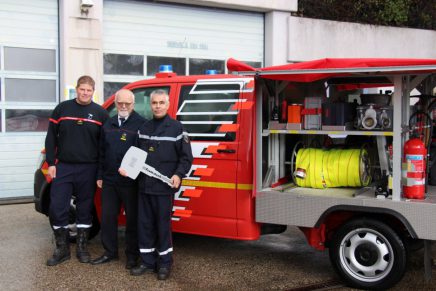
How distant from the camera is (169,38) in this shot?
11008 mm

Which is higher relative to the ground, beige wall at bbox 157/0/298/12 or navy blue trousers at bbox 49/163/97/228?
beige wall at bbox 157/0/298/12

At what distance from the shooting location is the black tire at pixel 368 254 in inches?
181

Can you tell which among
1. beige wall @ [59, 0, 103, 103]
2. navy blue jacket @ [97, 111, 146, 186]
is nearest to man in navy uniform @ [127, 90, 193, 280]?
navy blue jacket @ [97, 111, 146, 186]

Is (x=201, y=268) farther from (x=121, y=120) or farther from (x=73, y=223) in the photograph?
(x=73, y=223)

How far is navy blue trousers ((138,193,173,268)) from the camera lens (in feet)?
16.5

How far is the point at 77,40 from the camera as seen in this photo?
32.2 ft

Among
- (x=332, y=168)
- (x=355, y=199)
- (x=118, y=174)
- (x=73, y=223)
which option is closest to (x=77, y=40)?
(x=73, y=223)

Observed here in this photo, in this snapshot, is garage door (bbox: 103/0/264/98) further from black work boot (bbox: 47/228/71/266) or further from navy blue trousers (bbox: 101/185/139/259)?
navy blue trousers (bbox: 101/185/139/259)

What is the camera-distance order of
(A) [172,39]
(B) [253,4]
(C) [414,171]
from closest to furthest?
(C) [414,171], (A) [172,39], (B) [253,4]

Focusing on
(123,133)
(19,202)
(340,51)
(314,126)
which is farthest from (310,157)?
(340,51)

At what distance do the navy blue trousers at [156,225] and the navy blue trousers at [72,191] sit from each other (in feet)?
2.52

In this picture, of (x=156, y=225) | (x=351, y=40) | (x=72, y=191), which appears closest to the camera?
(x=156, y=225)

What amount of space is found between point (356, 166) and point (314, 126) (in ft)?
1.78

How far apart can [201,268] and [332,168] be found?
170cm
